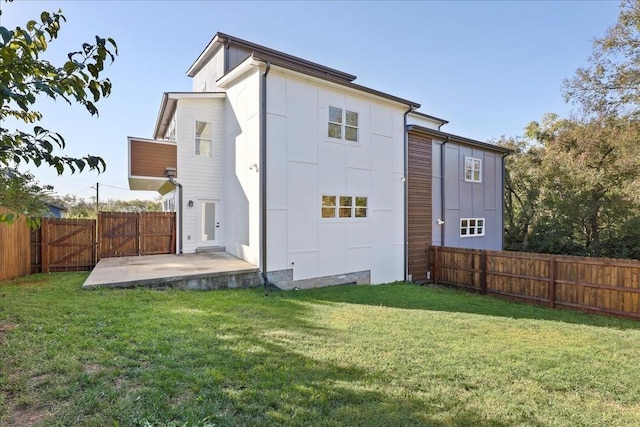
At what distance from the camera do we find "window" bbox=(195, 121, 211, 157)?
12.6 metres

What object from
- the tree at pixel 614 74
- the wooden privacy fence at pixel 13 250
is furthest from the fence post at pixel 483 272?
the wooden privacy fence at pixel 13 250

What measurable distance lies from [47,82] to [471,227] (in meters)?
17.8

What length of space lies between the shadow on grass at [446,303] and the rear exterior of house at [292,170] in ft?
3.99

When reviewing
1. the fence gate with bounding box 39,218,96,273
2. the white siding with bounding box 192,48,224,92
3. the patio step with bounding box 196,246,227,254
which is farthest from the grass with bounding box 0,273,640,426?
the white siding with bounding box 192,48,224,92

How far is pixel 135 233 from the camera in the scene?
40.1ft

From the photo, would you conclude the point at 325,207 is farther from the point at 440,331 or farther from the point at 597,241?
the point at 597,241

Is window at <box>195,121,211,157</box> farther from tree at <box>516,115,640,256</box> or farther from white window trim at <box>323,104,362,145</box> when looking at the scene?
tree at <box>516,115,640,256</box>

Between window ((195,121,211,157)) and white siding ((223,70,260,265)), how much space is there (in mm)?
668

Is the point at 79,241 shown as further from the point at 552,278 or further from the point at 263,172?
the point at 552,278

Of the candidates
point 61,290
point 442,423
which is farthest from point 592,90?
point 61,290

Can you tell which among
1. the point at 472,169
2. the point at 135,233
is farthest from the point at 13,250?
the point at 472,169

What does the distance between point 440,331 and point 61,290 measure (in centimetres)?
825

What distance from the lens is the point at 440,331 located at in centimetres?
591

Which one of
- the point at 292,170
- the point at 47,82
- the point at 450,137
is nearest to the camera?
the point at 47,82
